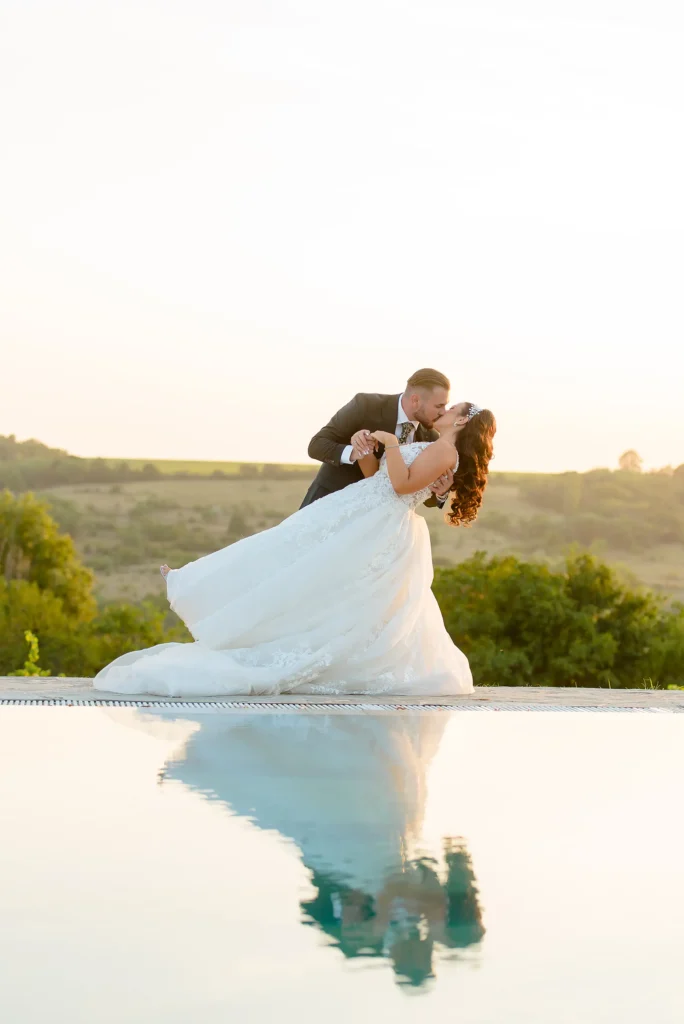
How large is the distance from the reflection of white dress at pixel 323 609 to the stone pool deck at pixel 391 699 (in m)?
0.12

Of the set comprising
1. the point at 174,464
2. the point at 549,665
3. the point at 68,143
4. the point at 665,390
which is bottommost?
the point at 549,665

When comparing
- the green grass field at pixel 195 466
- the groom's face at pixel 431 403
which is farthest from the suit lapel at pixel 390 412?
the green grass field at pixel 195 466

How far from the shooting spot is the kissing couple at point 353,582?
18.4 ft

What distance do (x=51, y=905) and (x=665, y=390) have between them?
53.5ft

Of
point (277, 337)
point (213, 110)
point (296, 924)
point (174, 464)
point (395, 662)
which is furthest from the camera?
point (174, 464)

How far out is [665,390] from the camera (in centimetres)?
1745

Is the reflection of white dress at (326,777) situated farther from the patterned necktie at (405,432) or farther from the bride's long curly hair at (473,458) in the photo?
the patterned necktie at (405,432)

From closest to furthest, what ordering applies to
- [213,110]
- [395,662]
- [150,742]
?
[150,742] → [395,662] → [213,110]

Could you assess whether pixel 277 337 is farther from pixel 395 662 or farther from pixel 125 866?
pixel 125 866

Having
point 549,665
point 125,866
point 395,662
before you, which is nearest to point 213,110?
point 549,665

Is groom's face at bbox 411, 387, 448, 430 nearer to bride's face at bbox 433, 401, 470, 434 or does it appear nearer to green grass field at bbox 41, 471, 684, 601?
bride's face at bbox 433, 401, 470, 434

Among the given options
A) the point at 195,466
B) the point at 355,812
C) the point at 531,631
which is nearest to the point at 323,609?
the point at 355,812

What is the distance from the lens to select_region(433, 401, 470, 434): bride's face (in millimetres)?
5723

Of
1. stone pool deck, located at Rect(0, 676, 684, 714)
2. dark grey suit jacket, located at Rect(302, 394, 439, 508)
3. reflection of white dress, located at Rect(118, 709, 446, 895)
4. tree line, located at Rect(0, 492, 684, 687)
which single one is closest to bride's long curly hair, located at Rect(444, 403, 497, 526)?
dark grey suit jacket, located at Rect(302, 394, 439, 508)
